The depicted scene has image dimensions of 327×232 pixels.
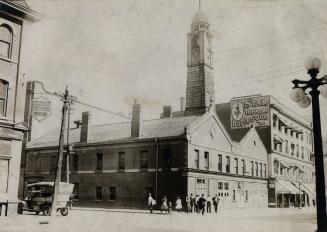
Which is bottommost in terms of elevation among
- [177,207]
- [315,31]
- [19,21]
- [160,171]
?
[177,207]

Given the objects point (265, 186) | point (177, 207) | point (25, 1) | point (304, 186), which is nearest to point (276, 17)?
point (25, 1)

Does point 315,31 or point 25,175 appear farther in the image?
point 25,175

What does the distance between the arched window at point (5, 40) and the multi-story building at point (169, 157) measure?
968 cm

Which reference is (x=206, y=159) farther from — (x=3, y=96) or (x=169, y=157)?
(x=3, y=96)

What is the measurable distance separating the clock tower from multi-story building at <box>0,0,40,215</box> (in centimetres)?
1387

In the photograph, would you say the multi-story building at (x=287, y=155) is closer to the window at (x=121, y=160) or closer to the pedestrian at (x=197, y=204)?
the pedestrian at (x=197, y=204)

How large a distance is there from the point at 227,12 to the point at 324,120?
16.5 feet

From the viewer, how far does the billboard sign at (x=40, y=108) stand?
1761 cm

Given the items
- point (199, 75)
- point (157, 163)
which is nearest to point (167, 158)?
point (157, 163)

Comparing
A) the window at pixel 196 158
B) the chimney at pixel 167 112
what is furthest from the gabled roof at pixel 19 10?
the chimney at pixel 167 112

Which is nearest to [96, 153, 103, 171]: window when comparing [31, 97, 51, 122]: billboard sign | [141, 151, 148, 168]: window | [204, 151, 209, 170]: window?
[141, 151, 148, 168]: window

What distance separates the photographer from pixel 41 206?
2088 cm

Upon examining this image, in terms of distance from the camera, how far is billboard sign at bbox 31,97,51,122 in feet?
57.8

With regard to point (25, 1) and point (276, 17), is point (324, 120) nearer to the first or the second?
point (276, 17)
